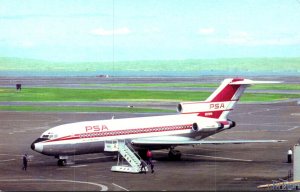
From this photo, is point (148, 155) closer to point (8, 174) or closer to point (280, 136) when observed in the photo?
point (8, 174)

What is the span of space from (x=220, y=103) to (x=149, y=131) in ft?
30.3

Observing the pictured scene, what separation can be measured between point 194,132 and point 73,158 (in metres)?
11.5

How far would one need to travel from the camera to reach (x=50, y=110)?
125 meters

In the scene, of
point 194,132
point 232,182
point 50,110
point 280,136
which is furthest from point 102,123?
point 50,110

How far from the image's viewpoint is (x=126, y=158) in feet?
197

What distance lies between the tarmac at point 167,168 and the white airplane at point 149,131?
1.69m

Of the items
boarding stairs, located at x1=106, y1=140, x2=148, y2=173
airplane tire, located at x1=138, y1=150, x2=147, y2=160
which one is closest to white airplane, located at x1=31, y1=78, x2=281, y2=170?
airplane tire, located at x1=138, y1=150, x2=147, y2=160

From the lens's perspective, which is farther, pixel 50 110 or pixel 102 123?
pixel 50 110

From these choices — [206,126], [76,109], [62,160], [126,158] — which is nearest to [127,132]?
[126,158]

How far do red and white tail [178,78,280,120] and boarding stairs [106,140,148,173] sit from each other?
8.63 m

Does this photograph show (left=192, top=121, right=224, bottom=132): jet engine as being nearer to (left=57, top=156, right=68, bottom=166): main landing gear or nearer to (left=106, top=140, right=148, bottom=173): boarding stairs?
(left=106, top=140, right=148, bottom=173): boarding stairs

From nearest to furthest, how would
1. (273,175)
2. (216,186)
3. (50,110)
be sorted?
1. (216,186)
2. (273,175)
3. (50,110)

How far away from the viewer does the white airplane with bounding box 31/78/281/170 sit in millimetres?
61156

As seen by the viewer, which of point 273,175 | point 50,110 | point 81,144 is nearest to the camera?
point 273,175
